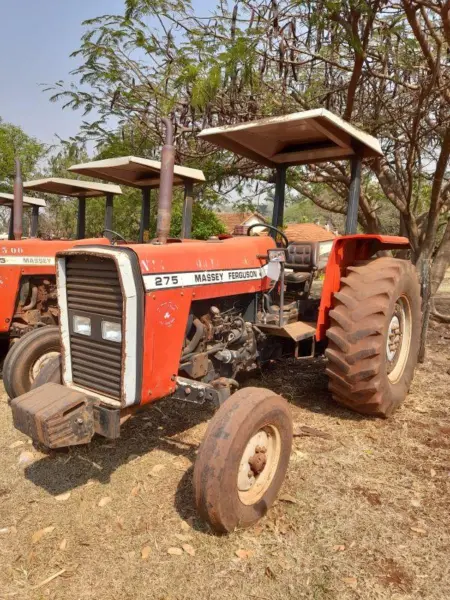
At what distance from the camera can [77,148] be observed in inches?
396

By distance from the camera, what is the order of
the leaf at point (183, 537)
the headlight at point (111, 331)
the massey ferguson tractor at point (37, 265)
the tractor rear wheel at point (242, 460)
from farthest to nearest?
the massey ferguson tractor at point (37, 265) < the headlight at point (111, 331) < the leaf at point (183, 537) < the tractor rear wheel at point (242, 460)

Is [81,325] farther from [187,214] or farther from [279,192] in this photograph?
[279,192]

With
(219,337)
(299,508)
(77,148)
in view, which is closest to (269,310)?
(219,337)

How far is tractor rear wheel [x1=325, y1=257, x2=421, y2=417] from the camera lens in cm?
366

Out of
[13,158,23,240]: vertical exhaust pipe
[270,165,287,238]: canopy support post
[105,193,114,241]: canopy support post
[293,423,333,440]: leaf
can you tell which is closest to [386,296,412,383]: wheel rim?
[293,423,333,440]: leaf

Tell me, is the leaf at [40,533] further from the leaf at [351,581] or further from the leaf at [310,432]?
the leaf at [310,432]

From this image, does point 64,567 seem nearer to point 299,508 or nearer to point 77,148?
point 299,508

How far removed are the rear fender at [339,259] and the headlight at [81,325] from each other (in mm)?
1849

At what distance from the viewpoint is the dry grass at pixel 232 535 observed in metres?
2.28

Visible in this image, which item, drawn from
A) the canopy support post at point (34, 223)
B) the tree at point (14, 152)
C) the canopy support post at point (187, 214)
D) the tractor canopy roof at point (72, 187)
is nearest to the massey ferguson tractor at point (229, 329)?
the canopy support post at point (187, 214)

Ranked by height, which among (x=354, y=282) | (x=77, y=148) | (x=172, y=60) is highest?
(x=172, y=60)

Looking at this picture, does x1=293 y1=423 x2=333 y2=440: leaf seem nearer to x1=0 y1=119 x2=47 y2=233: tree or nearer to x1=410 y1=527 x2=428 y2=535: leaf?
x1=410 y1=527 x2=428 y2=535: leaf

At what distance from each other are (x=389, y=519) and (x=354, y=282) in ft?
5.84

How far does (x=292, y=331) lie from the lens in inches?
153
